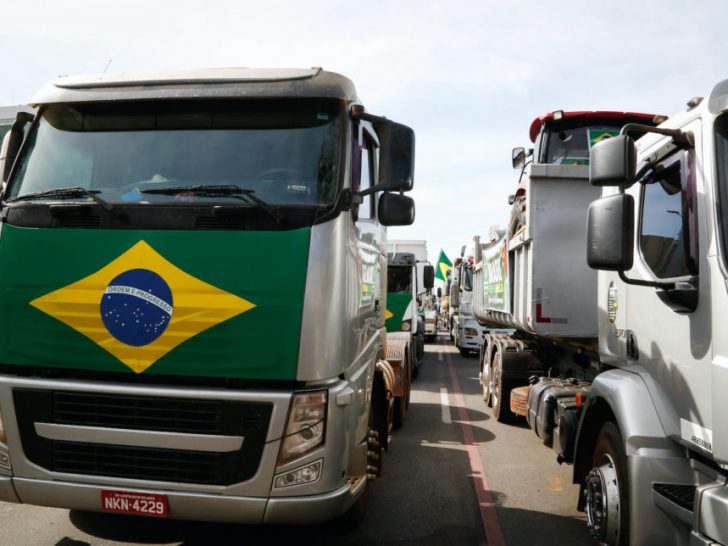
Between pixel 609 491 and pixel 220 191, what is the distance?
260cm

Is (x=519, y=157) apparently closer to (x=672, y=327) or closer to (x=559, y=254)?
(x=559, y=254)

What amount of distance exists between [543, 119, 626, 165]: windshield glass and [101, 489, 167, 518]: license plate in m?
5.78

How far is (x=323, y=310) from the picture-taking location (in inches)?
124

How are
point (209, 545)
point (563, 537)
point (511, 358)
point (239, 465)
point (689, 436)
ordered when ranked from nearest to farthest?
point (689, 436)
point (239, 465)
point (209, 545)
point (563, 537)
point (511, 358)

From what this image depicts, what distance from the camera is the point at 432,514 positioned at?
4.71m

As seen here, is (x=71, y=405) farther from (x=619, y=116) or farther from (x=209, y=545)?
(x=619, y=116)

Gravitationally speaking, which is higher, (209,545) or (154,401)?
(154,401)

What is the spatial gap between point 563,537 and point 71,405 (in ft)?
10.8

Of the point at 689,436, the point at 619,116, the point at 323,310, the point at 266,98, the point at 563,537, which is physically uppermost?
the point at 619,116

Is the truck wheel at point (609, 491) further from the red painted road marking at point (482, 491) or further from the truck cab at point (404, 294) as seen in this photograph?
the truck cab at point (404, 294)

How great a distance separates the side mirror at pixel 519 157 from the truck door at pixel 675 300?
4.44 meters

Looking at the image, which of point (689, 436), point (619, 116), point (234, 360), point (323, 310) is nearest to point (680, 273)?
point (689, 436)

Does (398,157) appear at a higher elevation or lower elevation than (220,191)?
higher

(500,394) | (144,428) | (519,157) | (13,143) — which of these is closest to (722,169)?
(144,428)
